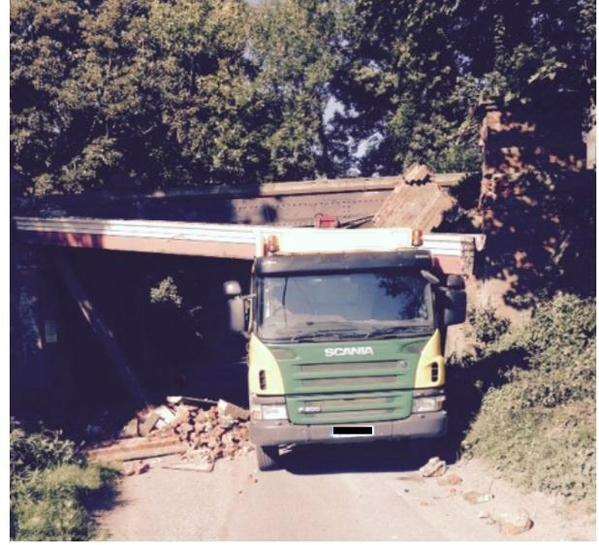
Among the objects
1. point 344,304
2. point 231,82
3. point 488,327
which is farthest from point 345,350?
point 231,82

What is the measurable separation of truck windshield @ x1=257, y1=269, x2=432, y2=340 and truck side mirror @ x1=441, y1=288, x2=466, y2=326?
0.32 metres

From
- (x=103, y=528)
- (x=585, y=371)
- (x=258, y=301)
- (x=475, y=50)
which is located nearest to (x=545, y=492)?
(x=585, y=371)

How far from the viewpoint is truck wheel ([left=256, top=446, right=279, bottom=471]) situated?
7953mm

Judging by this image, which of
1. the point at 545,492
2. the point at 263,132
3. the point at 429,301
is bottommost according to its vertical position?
the point at 545,492

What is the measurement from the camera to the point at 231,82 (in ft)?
69.5

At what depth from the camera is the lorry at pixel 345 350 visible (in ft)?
23.2

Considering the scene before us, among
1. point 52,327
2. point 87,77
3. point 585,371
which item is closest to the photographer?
point 585,371

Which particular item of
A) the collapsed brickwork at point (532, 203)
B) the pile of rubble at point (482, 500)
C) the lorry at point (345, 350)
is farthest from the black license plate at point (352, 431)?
the collapsed brickwork at point (532, 203)

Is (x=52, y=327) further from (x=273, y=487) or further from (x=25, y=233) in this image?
(x=273, y=487)

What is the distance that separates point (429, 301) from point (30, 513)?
4.97 m

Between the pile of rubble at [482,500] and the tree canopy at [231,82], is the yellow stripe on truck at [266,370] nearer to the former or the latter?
the pile of rubble at [482,500]

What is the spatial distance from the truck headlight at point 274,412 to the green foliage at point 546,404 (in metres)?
2.59

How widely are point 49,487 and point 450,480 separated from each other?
468 centimetres

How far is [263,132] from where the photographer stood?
22.5m
